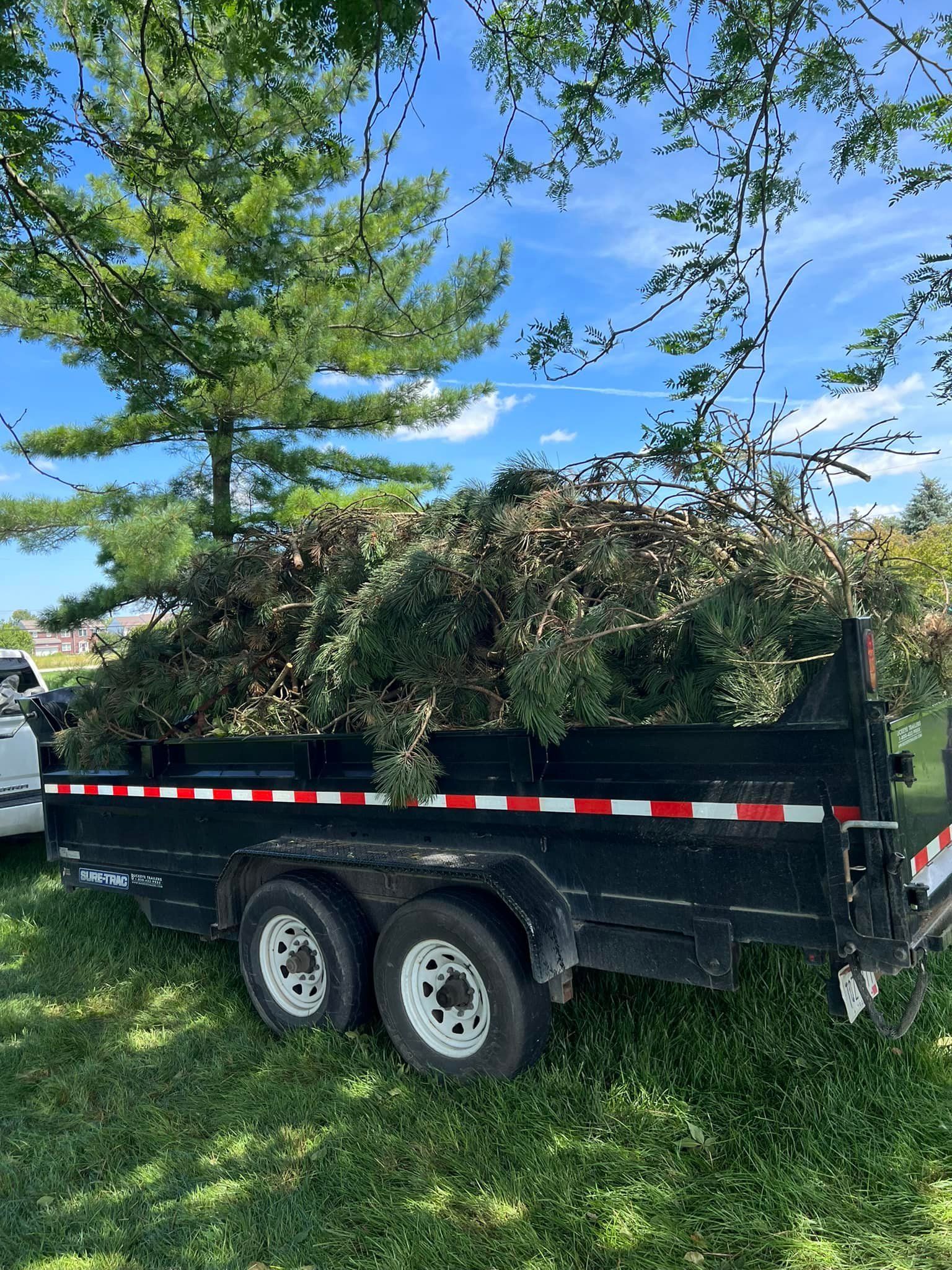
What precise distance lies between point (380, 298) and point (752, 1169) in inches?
466

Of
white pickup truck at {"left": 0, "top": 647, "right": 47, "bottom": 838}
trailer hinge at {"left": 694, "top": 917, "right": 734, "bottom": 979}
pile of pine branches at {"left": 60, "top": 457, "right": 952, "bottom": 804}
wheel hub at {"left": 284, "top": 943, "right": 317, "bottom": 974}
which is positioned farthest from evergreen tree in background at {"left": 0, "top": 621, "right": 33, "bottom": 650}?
trailer hinge at {"left": 694, "top": 917, "right": 734, "bottom": 979}

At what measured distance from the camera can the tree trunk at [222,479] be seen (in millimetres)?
12211

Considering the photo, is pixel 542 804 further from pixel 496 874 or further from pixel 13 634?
pixel 13 634

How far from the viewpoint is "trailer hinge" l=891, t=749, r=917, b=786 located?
2.64 meters

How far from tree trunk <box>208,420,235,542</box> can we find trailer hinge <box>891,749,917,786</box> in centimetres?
1047

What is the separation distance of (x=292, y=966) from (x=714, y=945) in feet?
6.49

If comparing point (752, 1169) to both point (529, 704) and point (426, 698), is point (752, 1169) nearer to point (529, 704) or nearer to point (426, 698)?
point (529, 704)

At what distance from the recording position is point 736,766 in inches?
112

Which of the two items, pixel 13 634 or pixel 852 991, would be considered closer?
pixel 852 991

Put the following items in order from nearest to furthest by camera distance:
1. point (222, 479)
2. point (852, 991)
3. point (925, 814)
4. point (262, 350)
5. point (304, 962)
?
point (852, 991) < point (925, 814) < point (304, 962) < point (262, 350) < point (222, 479)

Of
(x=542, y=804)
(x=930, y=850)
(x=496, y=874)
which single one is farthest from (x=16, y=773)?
(x=930, y=850)

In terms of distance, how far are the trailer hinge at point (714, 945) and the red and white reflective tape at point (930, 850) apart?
63 cm

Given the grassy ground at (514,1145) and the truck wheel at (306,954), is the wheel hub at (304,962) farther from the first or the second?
the grassy ground at (514,1145)

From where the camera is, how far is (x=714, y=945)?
2.92 metres
